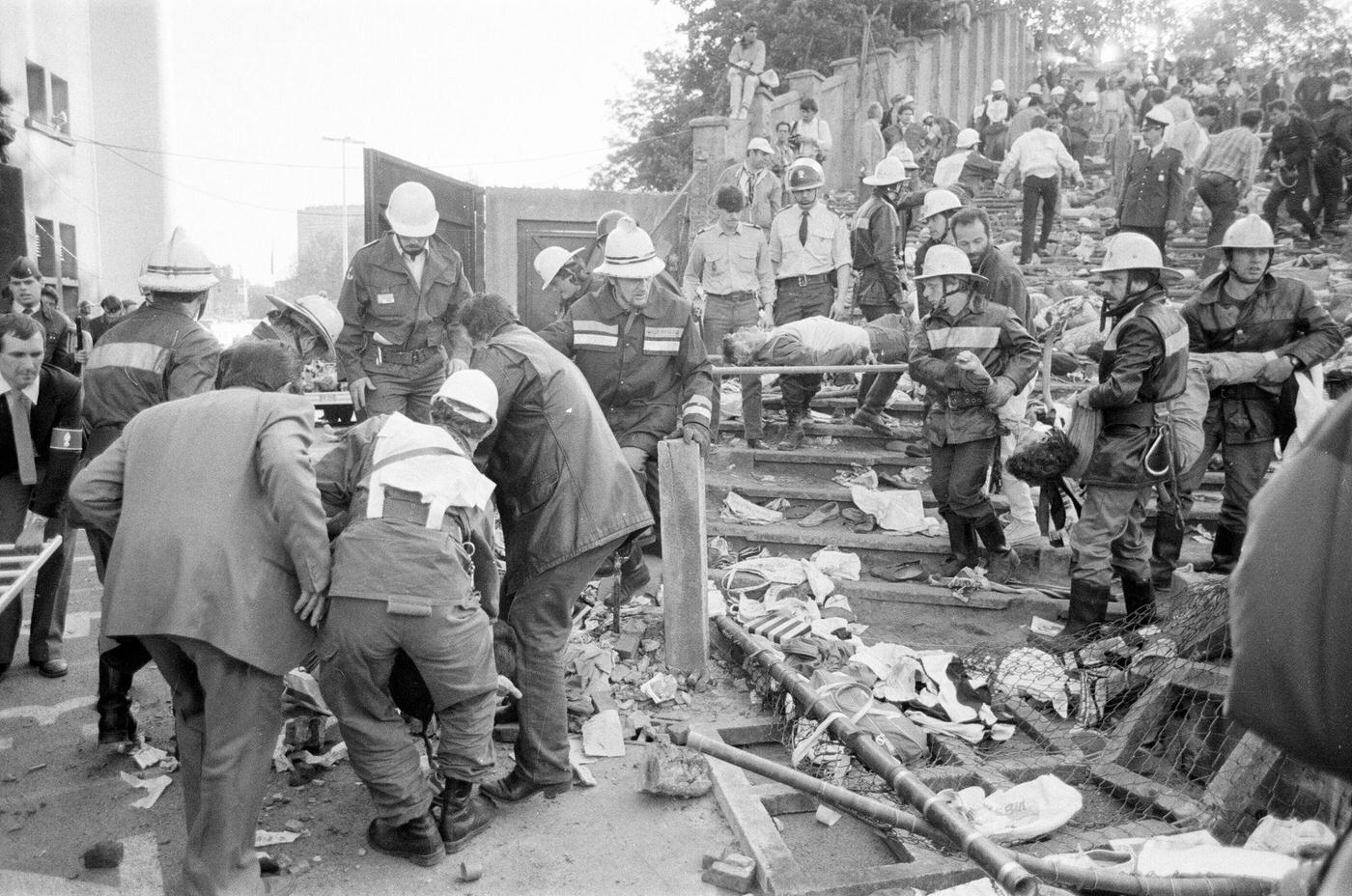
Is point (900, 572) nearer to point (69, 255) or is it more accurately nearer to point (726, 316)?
point (726, 316)

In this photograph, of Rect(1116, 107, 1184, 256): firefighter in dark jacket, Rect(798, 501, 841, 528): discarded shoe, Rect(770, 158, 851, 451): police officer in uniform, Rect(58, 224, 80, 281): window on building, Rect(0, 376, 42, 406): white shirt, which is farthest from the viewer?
Rect(58, 224, 80, 281): window on building

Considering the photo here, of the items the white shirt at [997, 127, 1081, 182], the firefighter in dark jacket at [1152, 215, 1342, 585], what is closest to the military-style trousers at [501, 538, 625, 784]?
the firefighter in dark jacket at [1152, 215, 1342, 585]

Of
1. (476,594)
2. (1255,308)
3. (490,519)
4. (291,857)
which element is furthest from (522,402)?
(1255,308)

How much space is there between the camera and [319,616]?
3.27 m

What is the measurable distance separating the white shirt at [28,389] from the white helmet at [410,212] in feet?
6.33

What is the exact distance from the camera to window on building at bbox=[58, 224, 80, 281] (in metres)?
18.4

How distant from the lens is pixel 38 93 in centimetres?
1769

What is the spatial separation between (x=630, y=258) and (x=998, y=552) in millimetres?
2872

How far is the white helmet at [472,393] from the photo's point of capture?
3623 millimetres

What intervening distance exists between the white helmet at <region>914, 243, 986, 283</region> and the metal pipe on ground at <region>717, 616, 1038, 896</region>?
241 cm

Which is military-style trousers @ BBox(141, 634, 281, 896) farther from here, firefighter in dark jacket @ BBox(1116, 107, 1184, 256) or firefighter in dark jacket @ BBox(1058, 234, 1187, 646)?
firefighter in dark jacket @ BBox(1116, 107, 1184, 256)

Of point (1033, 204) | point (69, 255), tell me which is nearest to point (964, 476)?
point (1033, 204)

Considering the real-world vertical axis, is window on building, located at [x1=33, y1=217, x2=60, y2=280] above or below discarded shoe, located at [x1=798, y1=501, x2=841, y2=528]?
above

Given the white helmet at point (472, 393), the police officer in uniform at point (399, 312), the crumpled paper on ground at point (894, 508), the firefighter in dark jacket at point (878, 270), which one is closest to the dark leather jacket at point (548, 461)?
the white helmet at point (472, 393)
